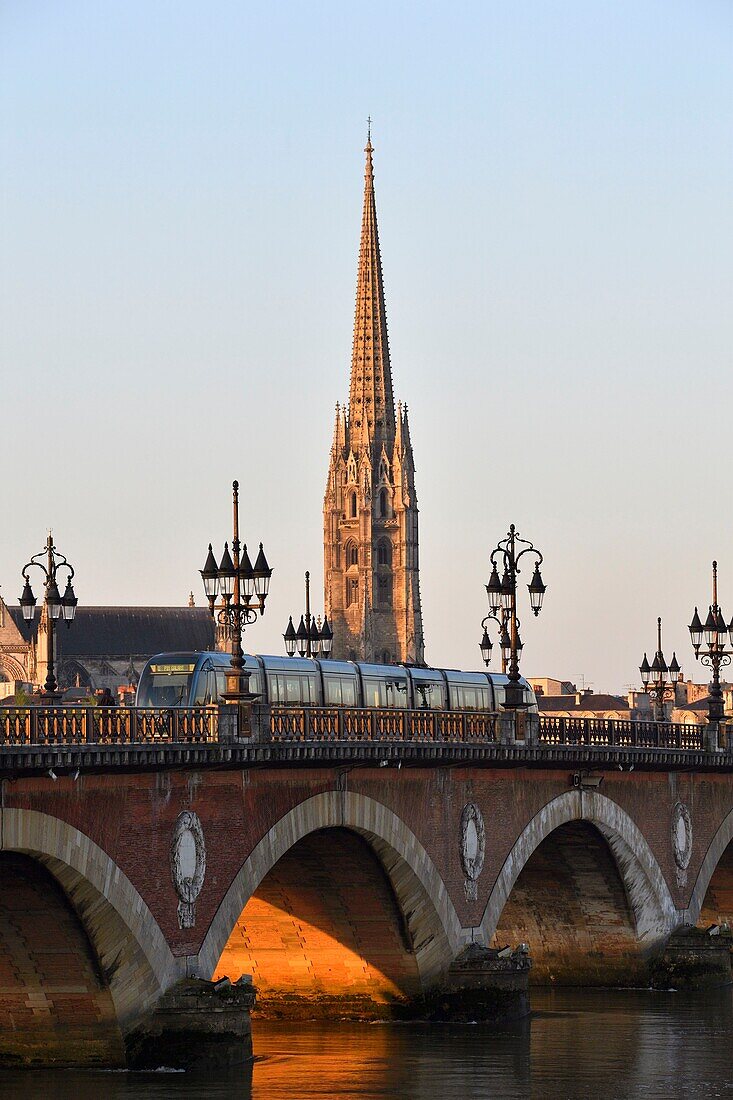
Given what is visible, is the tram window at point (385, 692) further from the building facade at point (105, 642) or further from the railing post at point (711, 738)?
the building facade at point (105, 642)

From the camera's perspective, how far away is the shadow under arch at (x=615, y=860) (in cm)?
5003

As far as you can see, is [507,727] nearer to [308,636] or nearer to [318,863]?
[318,863]

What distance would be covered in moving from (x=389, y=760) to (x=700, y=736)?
65.1 ft

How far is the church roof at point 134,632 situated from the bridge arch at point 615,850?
134813 mm

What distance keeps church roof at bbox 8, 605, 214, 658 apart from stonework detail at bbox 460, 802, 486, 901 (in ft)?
470

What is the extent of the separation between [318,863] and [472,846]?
3848 millimetres

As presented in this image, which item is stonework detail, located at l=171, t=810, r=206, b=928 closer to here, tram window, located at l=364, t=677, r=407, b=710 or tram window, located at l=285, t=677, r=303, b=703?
tram window, located at l=285, t=677, r=303, b=703

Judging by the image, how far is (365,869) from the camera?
4572 centimetres

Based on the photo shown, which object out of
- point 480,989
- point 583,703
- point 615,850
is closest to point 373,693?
point 615,850

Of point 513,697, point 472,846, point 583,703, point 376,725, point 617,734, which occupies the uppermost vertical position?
point 583,703

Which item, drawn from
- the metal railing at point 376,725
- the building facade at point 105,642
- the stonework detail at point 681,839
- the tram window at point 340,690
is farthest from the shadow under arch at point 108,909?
the building facade at point 105,642

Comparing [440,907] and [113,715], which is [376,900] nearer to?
[440,907]

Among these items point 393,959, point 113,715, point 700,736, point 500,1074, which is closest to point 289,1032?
point 393,959

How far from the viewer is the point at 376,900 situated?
4634 centimetres
